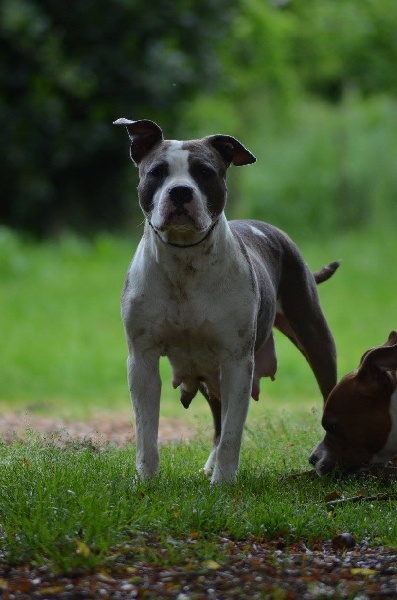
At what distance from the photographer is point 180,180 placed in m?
6.36

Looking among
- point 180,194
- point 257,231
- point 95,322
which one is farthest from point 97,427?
point 95,322

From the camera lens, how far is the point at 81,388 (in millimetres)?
14469

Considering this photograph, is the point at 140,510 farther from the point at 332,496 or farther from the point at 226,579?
the point at 332,496

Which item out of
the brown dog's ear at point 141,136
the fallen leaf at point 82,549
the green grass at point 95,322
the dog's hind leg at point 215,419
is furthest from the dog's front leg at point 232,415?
the green grass at point 95,322

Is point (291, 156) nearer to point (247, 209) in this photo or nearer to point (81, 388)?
point (247, 209)

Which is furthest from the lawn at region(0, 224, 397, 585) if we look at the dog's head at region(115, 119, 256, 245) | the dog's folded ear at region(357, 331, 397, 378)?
the dog's head at region(115, 119, 256, 245)

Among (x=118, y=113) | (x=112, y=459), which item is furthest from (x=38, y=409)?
(x=118, y=113)

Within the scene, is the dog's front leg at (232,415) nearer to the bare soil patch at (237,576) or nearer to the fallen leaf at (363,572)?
the bare soil patch at (237,576)

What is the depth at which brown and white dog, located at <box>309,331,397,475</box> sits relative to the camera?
7348mm

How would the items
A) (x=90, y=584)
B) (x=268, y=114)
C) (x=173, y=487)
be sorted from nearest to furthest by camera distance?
(x=90, y=584)
(x=173, y=487)
(x=268, y=114)

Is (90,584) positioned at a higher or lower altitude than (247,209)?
lower

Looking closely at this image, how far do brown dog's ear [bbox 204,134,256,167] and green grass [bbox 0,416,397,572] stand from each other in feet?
5.81

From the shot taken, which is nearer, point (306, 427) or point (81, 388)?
point (306, 427)

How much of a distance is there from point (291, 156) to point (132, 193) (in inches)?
239
